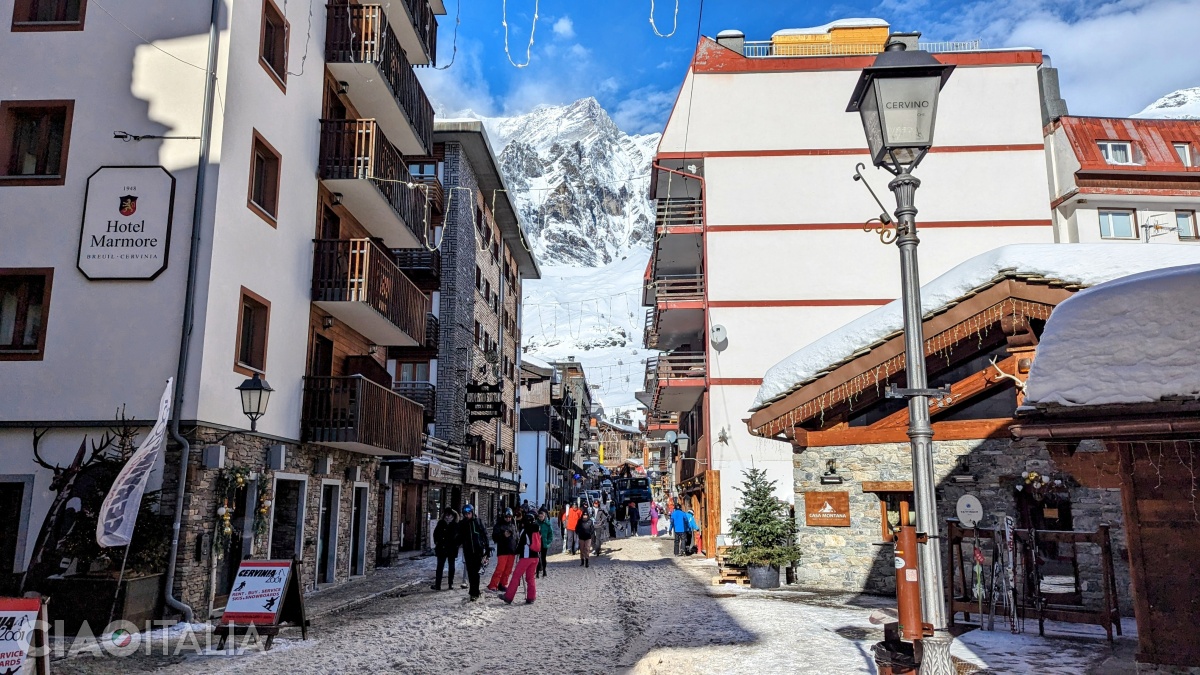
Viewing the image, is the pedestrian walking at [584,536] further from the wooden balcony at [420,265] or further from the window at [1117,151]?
the window at [1117,151]

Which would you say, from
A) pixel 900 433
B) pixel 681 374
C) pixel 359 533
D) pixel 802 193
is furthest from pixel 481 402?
pixel 900 433

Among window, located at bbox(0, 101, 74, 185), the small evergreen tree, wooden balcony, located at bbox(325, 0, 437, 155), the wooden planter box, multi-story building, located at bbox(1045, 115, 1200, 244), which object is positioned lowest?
the wooden planter box

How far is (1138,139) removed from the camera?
36.1 m

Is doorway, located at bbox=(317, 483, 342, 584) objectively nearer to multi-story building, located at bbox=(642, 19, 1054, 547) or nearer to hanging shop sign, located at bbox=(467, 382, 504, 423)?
multi-story building, located at bbox=(642, 19, 1054, 547)

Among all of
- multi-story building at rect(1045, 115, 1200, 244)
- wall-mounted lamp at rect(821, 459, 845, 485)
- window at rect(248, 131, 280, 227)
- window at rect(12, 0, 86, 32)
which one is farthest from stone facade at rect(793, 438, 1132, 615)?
multi-story building at rect(1045, 115, 1200, 244)

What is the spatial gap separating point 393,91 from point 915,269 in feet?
53.5

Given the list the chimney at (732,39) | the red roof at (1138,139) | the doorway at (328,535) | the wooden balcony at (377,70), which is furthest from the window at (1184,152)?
the doorway at (328,535)

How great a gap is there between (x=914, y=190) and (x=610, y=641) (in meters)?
7.31

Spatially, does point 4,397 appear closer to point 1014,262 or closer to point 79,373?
point 79,373

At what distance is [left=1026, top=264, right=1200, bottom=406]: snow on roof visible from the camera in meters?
5.52

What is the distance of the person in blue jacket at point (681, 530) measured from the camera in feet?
90.6

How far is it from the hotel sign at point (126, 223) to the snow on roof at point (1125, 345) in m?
12.3

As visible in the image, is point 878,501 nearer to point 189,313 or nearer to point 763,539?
point 763,539

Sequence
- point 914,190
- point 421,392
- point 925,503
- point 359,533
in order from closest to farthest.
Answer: point 925,503 < point 914,190 < point 359,533 < point 421,392
